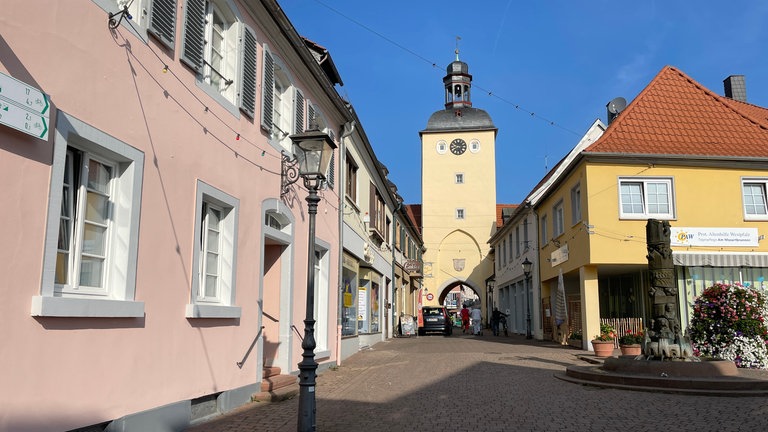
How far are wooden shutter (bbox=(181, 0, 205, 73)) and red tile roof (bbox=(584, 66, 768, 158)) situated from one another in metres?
13.5

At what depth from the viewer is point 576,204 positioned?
20.6 m

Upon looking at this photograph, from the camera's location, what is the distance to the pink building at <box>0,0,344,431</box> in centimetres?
480

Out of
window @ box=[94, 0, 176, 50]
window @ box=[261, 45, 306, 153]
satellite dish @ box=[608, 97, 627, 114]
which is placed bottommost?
window @ box=[94, 0, 176, 50]

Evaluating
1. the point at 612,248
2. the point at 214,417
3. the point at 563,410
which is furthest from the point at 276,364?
the point at 612,248

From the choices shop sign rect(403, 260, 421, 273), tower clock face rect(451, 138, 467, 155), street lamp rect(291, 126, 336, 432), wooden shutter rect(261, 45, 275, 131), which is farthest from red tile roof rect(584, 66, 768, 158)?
tower clock face rect(451, 138, 467, 155)

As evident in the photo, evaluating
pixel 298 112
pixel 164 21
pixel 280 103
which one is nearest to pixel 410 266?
pixel 298 112

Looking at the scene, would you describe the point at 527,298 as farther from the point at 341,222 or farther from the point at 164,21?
the point at 164,21

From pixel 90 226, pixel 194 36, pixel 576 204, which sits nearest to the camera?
pixel 90 226

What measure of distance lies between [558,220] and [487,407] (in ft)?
51.3

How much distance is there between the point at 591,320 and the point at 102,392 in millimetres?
16520

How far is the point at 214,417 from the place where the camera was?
7949 mm

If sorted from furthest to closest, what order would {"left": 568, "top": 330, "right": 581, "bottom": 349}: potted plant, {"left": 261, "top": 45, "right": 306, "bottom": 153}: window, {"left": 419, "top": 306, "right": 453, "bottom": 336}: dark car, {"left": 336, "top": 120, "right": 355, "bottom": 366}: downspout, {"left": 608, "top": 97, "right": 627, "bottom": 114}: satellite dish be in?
{"left": 419, "top": 306, "right": 453, "bottom": 336}: dark car < {"left": 608, "top": 97, "right": 627, "bottom": 114}: satellite dish < {"left": 568, "top": 330, "right": 581, "bottom": 349}: potted plant < {"left": 336, "top": 120, "right": 355, "bottom": 366}: downspout < {"left": 261, "top": 45, "right": 306, "bottom": 153}: window

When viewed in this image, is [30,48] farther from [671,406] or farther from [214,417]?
[671,406]

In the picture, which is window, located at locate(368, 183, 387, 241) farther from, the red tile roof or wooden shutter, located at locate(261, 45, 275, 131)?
wooden shutter, located at locate(261, 45, 275, 131)
